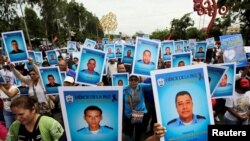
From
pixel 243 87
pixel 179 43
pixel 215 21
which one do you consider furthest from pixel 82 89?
pixel 215 21

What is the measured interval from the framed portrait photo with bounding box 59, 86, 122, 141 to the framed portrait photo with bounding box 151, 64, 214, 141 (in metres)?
0.63

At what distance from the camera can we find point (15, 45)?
28.6 feet

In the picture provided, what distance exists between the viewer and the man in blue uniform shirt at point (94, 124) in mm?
3891

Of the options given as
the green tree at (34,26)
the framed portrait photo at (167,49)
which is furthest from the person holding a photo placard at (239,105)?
the green tree at (34,26)

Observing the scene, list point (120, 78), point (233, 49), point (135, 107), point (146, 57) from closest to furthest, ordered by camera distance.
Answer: point (135, 107) → point (146, 57) → point (233, 49) → point (120, 78)

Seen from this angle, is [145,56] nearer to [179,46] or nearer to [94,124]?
[94,124]

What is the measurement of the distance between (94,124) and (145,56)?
389cm

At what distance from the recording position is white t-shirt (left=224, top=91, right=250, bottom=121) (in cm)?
664

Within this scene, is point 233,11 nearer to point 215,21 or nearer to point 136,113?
point 215,21

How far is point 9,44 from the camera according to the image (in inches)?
343

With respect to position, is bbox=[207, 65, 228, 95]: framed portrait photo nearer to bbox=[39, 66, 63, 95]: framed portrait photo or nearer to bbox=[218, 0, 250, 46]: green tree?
bbox=[39, 66, 63, 95]: framed portrait photo

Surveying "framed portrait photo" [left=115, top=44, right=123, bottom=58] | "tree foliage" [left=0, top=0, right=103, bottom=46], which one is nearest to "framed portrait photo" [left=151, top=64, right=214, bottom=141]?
"framed portrait photo" [left=115, top=44, right=123, bottom=58]

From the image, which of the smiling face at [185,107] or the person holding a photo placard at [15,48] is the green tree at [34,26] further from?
the smiling face at [185,107]

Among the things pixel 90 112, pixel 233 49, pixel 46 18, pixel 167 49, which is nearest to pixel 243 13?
pixel 167 49
